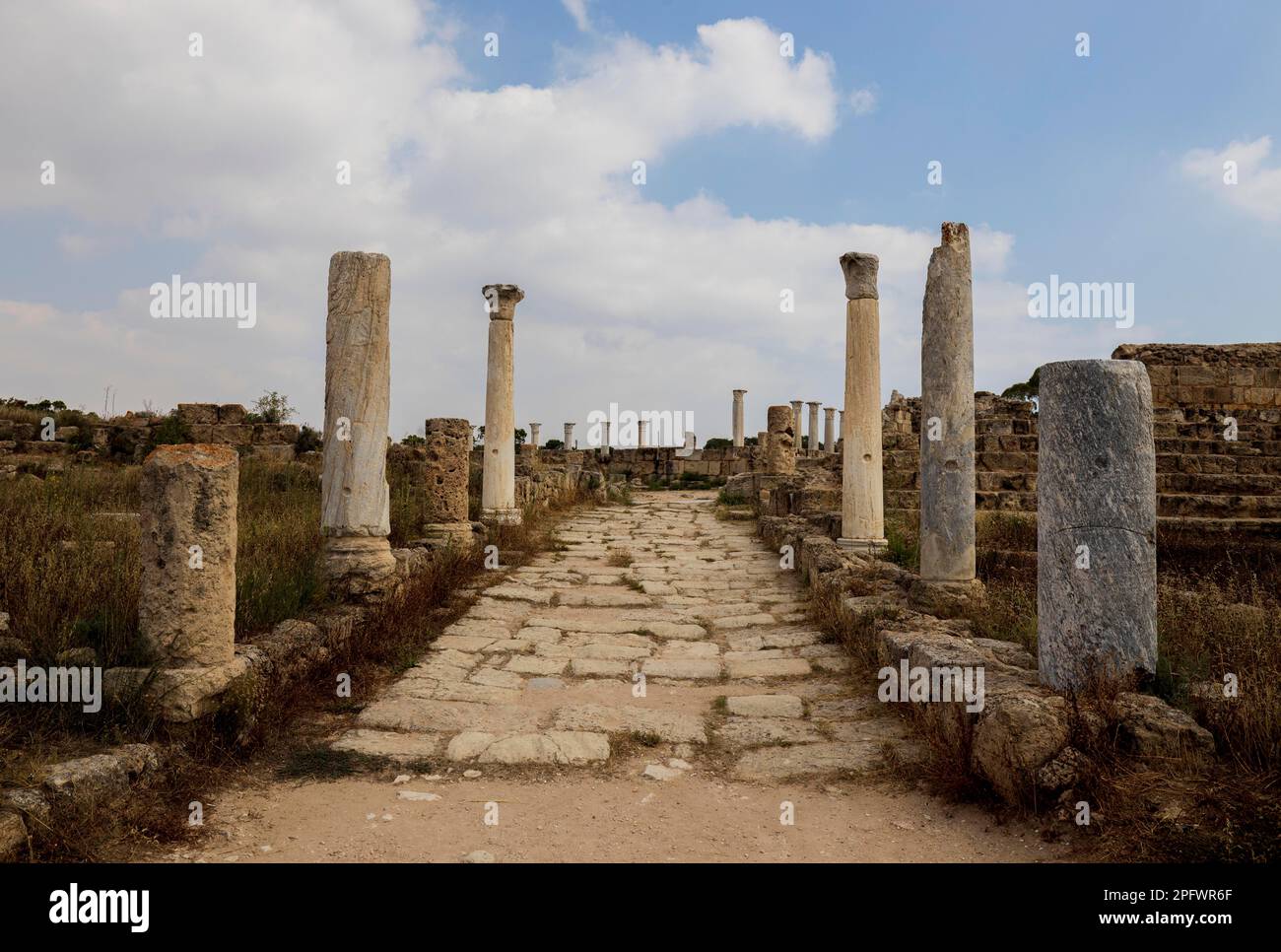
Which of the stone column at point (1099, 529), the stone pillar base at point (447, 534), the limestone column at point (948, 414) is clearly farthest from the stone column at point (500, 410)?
the stone column at point (1099, 529)

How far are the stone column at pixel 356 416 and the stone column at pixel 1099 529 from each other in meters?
4.93

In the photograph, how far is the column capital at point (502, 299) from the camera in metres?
12.6

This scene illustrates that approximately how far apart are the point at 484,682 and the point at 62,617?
8.08ft

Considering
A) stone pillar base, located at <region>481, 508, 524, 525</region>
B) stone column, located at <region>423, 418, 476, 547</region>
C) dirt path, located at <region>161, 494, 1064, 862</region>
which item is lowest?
dirt path, located at <region>161, 494, 1064, 862</region>

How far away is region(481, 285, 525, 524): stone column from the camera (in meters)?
12.5

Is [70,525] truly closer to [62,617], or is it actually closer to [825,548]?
[62,617]

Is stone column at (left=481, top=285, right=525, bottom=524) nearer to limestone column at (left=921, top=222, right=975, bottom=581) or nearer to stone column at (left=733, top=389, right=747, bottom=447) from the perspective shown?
limestone column at (left=921, top=222, right=975, bottom=581)

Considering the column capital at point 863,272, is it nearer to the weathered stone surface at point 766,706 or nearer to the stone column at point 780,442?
the weathered stone surface at point 766,706

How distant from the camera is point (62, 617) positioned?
4598 millimetres

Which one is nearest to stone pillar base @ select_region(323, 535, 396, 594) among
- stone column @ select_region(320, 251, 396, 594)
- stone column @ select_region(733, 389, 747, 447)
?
stone column @ select_region(320, 251, 396, 594)

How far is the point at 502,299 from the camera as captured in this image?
12.6 metres

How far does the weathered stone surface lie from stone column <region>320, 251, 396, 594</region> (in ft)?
10.1

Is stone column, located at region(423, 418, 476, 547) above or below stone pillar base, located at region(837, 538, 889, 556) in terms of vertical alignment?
above

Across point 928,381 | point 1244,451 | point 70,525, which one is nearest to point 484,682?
point 70,525
